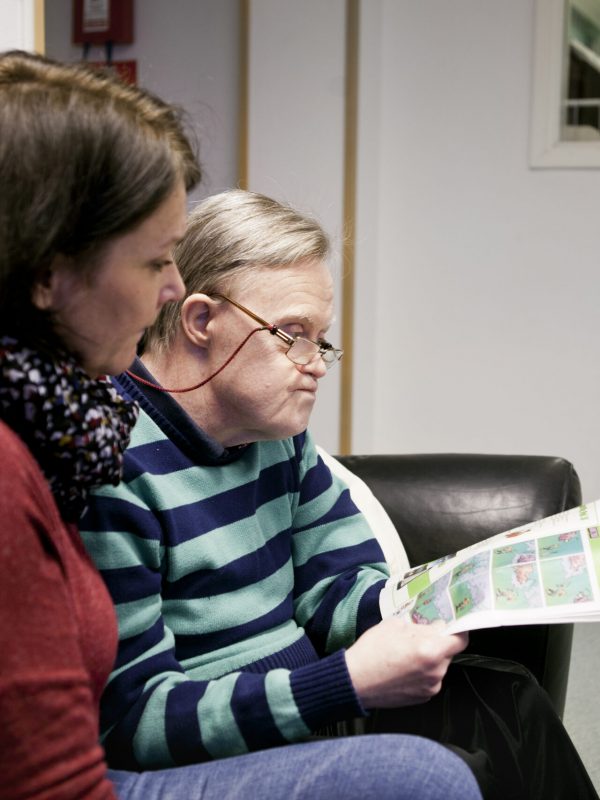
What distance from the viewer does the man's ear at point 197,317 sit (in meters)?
1.29

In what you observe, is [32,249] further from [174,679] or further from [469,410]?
A: [469,410]

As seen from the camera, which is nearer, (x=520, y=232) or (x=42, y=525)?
(x=42, y=525)

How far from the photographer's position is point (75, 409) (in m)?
0.86

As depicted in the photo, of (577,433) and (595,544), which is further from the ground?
(595,544)

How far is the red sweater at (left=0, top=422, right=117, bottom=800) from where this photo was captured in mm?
775

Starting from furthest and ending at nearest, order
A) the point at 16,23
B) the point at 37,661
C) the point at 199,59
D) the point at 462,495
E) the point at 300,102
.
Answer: the point at 199,59, the point at 300,102, the point at 462,495, the point at 16,23, the point at 37,661

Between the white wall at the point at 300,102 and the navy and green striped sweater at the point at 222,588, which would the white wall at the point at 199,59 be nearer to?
the white wall at the point at 300,102

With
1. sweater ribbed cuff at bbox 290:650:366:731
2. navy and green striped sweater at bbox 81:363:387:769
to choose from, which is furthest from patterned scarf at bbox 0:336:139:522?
sweater ribbed cuff at bbox 290:650:366:731

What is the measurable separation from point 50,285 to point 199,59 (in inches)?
106

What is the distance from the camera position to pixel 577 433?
3238mm

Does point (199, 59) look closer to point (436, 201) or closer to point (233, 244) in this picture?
point (436, 201)

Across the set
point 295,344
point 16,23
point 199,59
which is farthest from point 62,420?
point 199,59

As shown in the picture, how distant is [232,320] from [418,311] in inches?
81.8

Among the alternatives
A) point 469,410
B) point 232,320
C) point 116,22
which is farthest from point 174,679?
point 116,22
